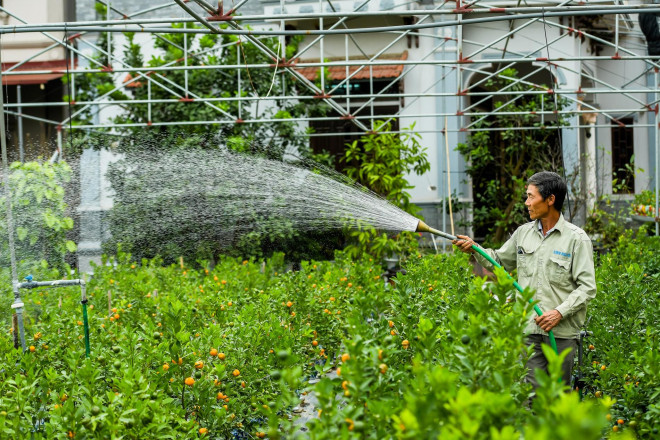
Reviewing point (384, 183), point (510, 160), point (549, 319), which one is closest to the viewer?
point (549, 319)

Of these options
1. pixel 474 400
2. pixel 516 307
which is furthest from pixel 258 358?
pixel 474 400

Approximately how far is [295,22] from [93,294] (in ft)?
32.0

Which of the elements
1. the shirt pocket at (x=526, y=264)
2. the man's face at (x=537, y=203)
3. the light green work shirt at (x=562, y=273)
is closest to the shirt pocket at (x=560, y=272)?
the light green work shirt at (x=562, y=273)

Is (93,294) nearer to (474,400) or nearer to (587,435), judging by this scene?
(474,400)

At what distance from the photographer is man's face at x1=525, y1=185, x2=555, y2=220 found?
158 inches

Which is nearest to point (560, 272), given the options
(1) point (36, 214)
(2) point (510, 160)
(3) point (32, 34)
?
(1) point (36, 214)

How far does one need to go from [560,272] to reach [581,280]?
0.12 metres

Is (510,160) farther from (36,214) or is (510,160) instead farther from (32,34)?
(32,34)

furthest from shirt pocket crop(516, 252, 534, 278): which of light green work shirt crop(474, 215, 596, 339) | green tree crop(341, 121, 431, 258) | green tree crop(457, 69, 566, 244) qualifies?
green tree crop(457, 69, 566, 244)

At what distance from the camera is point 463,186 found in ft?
49.3

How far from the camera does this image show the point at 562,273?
3992 mm

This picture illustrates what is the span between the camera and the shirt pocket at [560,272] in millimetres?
3975

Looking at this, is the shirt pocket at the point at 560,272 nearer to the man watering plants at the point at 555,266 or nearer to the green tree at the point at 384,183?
the man watering plants at the point at 555,266

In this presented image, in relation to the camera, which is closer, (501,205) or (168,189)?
(168,189)
